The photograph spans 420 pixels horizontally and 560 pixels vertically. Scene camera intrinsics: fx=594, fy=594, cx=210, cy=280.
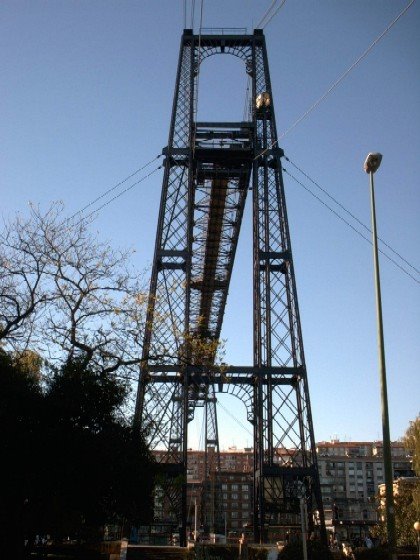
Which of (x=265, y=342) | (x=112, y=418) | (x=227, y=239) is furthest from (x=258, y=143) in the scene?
(x=112, y=418)

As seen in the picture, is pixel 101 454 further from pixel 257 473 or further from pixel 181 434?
pixel 257 473

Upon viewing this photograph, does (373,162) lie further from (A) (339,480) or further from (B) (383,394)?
(A) (339,480)

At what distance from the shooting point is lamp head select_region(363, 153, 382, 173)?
10.8 metres

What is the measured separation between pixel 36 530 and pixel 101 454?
87.7 inches

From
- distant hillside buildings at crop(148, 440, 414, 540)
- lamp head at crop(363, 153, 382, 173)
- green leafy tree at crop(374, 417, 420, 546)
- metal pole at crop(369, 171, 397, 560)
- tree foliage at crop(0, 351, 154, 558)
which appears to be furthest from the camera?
distant hillside buildings at crop(148, 440, 414, 540)

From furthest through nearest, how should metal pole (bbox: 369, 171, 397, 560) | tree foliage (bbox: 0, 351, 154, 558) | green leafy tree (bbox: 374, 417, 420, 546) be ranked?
green leafy tree (bbox: 374, 417, 420, 546)
tree foliage (bbox: 0, 351, 154, 558)
metal pole (bbox: 369, 171, 397, 560)

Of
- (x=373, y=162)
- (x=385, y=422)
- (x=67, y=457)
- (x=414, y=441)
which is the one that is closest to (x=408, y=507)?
(x=414, y=441)

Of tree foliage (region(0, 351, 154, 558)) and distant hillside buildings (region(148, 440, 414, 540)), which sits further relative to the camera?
distant hillside buildings (region(148, 440, 414, 540))

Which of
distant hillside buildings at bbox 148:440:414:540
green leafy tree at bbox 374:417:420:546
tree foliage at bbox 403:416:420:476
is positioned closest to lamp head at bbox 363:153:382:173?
green leafy tree at bbox 374:417:420:546

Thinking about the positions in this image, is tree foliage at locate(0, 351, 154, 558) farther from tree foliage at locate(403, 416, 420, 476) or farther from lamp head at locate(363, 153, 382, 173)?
tree foliage at locate(403, 416, 420, 476)

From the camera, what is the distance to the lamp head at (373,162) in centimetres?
1081

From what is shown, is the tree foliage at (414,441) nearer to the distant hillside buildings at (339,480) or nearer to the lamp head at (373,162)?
the lamp head at (373,162)

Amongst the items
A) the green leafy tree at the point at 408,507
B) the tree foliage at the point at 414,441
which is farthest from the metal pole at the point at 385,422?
the tree foliage at the point at 414,441

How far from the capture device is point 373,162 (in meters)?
10.9
